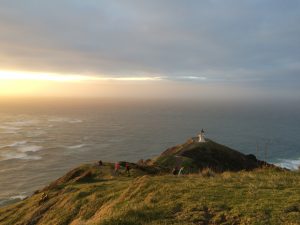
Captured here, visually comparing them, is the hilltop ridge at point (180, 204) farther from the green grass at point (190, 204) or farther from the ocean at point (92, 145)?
the ocean at point (92, 145)

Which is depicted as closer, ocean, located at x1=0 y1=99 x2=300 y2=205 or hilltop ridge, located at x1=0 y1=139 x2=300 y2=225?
hilltop ridge, located at x1=0 y1=139 x2=300 y2=225

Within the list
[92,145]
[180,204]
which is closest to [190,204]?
[180,204]

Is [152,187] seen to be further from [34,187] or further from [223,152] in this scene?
→ [34,187]

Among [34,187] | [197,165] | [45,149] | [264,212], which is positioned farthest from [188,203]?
[45,149]

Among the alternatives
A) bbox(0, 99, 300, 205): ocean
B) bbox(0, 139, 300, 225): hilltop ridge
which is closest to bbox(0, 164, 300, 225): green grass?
bbox(0, 139, 300, 225): hilltop ridge

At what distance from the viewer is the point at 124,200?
16.2 m

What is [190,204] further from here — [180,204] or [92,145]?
[92,145]

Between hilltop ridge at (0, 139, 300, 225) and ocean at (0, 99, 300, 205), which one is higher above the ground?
hilltop ridge at (0, 139, 300, 225)

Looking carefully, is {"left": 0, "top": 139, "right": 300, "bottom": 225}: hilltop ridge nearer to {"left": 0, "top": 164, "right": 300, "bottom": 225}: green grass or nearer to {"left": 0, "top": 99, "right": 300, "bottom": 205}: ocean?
{"left": 0, "top": 164, "right": 300, "bottom": 225}: green grass

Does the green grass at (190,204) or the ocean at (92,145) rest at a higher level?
the green grass at (190,204)

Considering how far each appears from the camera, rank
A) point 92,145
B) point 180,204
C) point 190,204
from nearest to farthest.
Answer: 1. point 190,204
2. point 180,204
3. point 92,145

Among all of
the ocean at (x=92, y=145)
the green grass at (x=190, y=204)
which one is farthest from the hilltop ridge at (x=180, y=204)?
the ocean at (x=92, y=145)

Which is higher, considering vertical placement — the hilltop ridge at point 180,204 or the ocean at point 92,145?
the hilltop ridge at point 180,204

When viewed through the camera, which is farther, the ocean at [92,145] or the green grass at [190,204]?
the ocean at [92,145]
